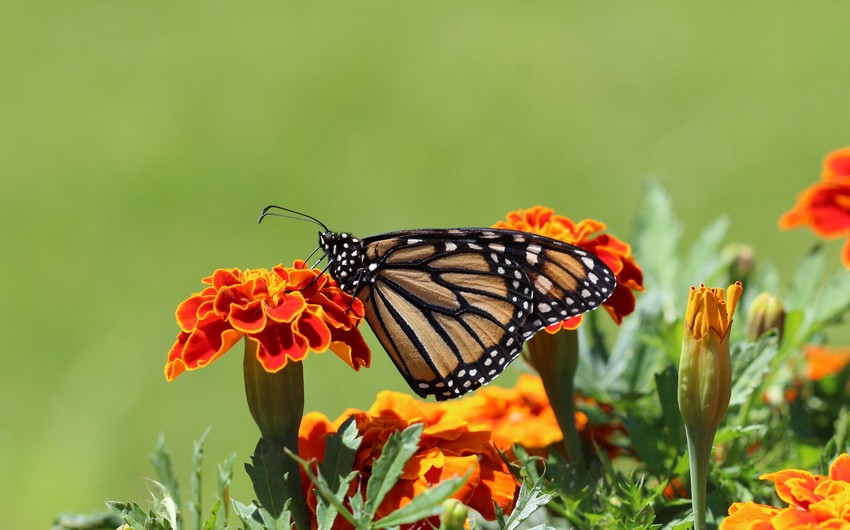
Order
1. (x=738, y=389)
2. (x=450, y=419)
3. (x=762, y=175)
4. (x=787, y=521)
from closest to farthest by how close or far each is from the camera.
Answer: (x=787, y=521), (x=450, y=419), (x=738, y=389), (x=762, y=175)

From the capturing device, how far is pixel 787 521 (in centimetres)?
107

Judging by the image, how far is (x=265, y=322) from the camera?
1.20 meters

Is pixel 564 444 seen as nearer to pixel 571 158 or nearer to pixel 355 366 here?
pixel 355 366

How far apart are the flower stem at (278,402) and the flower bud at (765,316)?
0.74m

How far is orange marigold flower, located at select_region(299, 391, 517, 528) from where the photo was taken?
1210 millimetres

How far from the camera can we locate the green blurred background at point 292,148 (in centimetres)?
425

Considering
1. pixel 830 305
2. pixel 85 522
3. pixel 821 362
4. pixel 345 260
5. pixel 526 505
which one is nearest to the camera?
pixel 526 505

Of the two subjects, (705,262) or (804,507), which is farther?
(705,262)

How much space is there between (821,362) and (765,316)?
0.48m

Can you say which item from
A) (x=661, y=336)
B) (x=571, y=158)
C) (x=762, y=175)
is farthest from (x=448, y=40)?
(x=661, y=336)

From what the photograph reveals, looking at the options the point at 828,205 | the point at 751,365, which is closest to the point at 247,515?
the point at 751,365

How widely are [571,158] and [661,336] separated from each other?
3776 mm

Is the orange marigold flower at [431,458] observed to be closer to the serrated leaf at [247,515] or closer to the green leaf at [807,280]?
the serrated leaf at [247,515]

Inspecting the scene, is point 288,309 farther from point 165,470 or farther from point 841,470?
point 841,470
